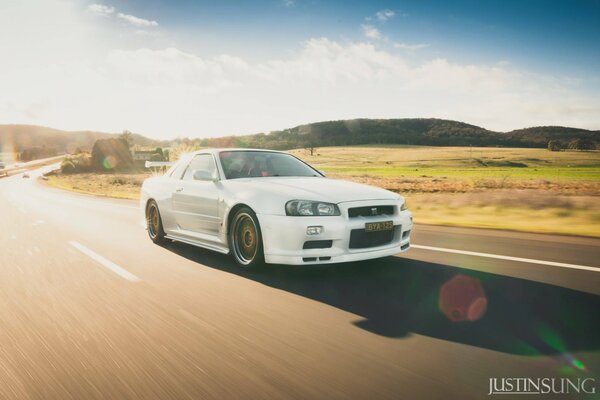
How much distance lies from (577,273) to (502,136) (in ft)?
449

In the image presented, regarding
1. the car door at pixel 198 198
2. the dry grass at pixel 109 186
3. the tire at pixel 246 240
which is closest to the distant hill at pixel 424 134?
the dry grass at pixel 109 186

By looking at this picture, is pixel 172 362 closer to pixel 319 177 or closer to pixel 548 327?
pixel 548 327

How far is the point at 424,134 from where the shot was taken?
130 m

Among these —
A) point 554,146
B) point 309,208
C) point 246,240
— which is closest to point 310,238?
point 309,208

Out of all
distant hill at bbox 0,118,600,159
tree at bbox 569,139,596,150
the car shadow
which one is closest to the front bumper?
the car shadow

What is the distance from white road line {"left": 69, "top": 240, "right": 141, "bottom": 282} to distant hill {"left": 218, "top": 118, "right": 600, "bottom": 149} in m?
103

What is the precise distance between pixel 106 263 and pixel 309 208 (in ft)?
9.39

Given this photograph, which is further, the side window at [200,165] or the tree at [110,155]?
the tree at [110,155]

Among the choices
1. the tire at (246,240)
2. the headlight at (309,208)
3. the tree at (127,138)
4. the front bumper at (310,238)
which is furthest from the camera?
the tree at (127,138)

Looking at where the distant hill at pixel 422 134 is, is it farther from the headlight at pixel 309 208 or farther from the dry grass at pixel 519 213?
the headlight at pixel 309 208

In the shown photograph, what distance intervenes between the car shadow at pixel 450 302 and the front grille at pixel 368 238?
35 cm

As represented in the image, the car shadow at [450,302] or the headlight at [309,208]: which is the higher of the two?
the headlight at [309,208]

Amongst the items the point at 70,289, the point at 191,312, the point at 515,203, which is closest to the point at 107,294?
the point at 70,289

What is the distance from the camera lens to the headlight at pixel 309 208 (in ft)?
15.9
